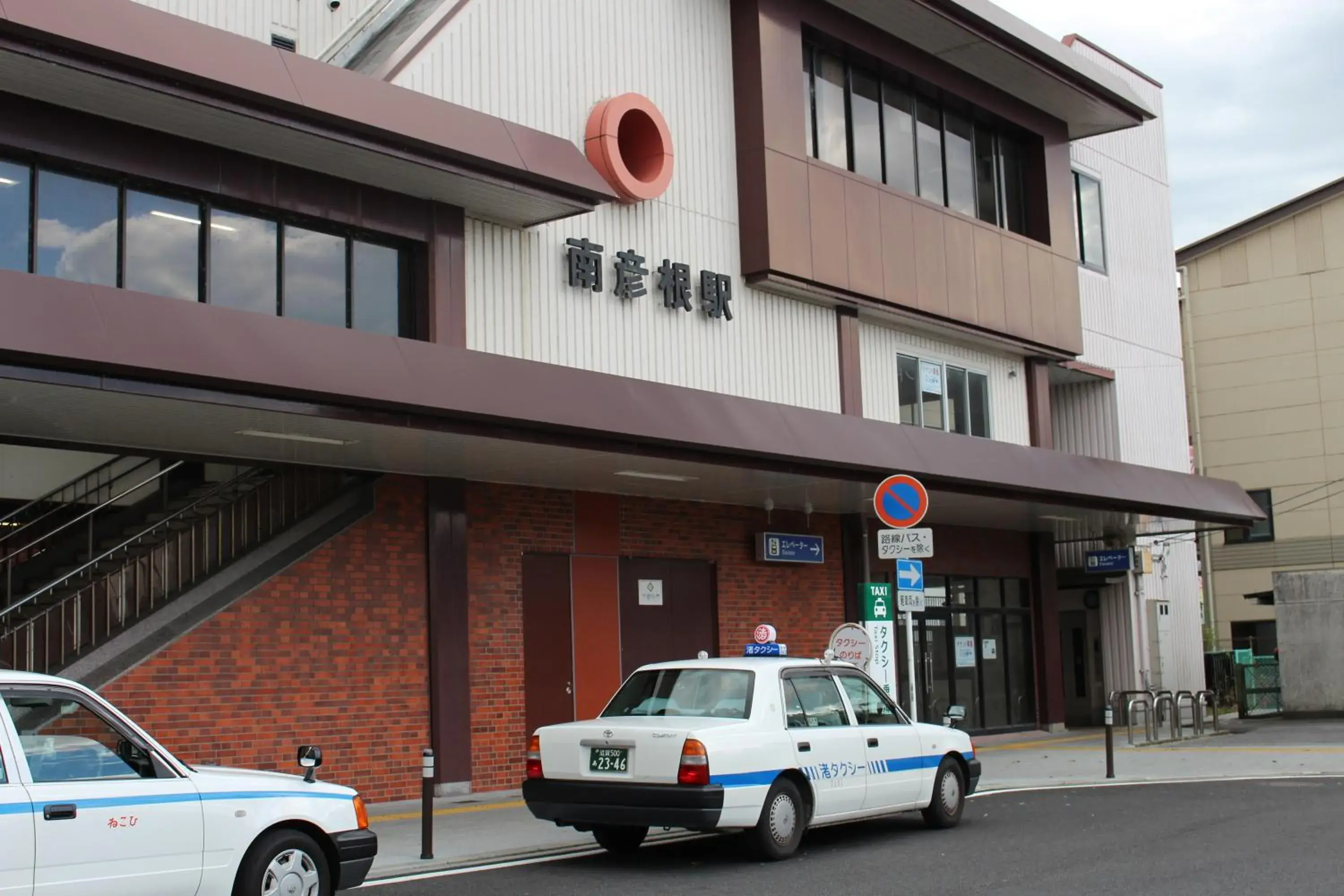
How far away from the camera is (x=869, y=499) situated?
68.5ft

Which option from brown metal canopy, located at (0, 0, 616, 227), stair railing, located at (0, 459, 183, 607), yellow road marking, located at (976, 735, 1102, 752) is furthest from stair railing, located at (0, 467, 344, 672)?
yellow road marking, located at (976, 735, 1102, 752)

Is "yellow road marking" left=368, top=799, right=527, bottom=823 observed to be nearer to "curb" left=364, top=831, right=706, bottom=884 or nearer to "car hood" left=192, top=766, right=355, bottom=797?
"curb" left=364, top=831, right=706, bottom=884

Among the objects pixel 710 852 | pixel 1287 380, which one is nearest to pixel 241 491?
→ pixel 710 852

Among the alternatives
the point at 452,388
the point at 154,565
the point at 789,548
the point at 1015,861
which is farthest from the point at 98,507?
the point at 789,548

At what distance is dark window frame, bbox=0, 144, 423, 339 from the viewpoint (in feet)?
43.1

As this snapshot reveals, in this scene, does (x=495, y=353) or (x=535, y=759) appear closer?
(x=535, y=759)

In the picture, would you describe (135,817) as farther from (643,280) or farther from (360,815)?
(643,280)

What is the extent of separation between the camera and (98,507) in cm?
1522

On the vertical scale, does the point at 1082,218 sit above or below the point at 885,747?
above

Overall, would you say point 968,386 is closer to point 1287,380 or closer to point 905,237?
point 905,237

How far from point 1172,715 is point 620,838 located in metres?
15.5

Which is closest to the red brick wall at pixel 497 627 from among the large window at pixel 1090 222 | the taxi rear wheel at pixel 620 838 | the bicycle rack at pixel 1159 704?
the taxi rear wheel at pixel 620 838

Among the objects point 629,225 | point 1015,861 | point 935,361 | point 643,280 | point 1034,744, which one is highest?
point 629,225

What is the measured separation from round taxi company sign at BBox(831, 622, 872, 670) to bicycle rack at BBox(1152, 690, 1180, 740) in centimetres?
1101
